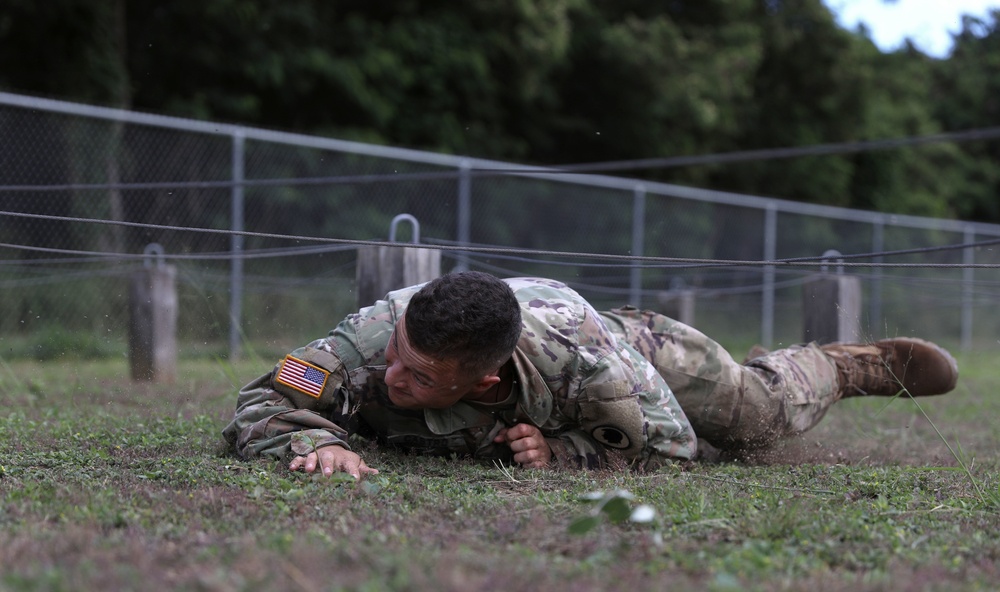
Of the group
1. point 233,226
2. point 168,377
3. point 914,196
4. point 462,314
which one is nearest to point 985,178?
point 914,196

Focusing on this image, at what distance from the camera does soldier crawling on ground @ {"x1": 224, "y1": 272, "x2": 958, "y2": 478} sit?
2.99 metres

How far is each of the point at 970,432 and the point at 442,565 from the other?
410cm

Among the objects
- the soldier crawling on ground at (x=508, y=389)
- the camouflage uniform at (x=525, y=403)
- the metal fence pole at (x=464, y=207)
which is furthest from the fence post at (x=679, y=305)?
the camouflage uniform at (x=525, y=403)

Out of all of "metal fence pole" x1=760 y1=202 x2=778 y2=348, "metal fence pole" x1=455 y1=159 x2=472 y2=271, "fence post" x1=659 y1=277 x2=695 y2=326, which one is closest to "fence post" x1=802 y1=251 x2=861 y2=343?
"fence post" x1=659 y1=277 x2=695 y2=326

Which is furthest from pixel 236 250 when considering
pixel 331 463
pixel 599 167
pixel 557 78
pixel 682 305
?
pixel 557 78

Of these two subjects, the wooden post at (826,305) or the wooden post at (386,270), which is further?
the wooden post at (826,305)

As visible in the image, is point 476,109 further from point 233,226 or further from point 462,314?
point 462,314

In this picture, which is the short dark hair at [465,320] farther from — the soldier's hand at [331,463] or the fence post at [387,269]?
the fence post at [387,269]

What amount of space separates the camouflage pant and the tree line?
8.81m

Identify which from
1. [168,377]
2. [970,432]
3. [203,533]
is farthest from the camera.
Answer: [168,377]

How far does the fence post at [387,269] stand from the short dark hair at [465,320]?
1788 mm

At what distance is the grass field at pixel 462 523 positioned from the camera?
190 cm

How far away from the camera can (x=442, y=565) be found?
193 centimetres

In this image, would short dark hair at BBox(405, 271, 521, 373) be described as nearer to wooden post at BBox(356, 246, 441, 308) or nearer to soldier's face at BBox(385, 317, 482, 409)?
soldier's face at BBox(385, 317, 482, 409)
